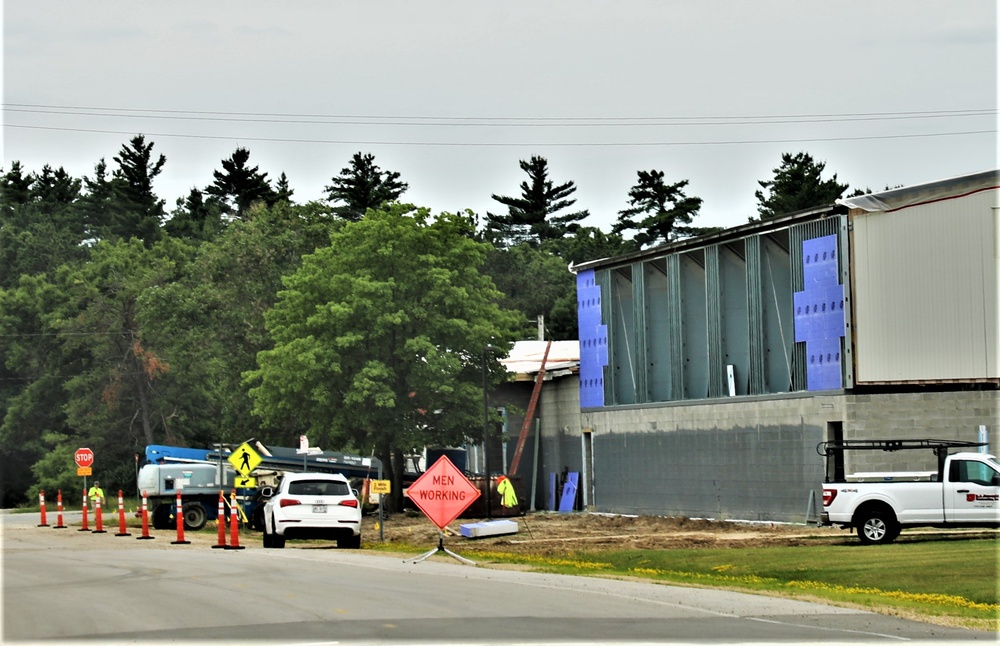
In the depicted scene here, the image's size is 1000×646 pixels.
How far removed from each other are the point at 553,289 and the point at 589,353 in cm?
5205

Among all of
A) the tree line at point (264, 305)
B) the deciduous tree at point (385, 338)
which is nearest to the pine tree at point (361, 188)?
the tree line at point (264, 305)

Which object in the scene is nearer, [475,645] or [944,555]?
[475,645]

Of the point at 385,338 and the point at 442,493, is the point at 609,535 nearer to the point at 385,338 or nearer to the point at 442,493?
the point at 442,493

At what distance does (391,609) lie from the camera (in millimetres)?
15984

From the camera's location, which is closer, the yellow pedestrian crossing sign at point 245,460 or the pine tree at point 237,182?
the yellow pedestrian crossing sign at point 245,460

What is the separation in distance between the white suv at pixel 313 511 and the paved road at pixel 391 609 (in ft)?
20.3

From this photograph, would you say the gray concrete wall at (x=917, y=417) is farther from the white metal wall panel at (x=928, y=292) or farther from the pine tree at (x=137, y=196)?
the pine tree at (x=137, y=196)

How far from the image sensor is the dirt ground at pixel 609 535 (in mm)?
31328

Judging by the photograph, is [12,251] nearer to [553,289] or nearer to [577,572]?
[553,289]

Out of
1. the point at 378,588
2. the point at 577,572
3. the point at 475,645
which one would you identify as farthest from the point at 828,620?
the point at 577,572

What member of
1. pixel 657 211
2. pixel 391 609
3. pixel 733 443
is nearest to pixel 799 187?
pixel 657 211

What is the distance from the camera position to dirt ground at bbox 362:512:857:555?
31328mm

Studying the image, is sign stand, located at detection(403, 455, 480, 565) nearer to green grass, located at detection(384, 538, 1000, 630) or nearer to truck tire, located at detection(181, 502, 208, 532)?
green grass, located at detection(384, 538, 1000, 630)

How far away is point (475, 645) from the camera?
42.2ft
